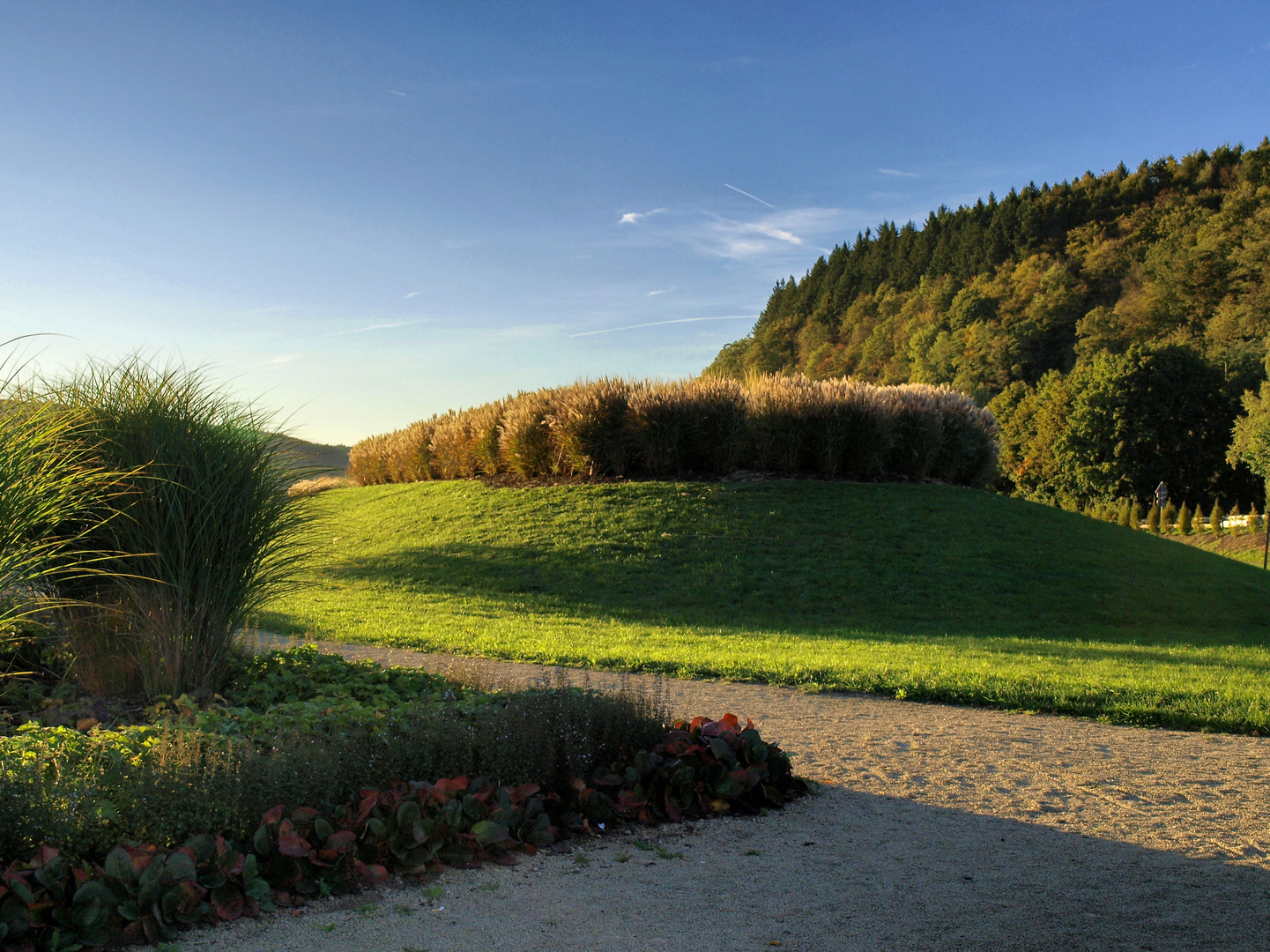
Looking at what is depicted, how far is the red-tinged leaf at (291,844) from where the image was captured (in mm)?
3176

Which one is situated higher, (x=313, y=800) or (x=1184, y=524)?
(x=1184, y=524)

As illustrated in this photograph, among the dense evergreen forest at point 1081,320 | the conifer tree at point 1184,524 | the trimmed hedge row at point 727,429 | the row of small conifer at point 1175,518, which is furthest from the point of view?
the dense evergreen forest at point 1081,320

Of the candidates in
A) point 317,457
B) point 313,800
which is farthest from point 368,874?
point 317,457

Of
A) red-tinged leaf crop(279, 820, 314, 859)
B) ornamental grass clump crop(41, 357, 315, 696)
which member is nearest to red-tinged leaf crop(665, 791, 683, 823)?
red-tinged leaf crop(279, 820, 314, 859)

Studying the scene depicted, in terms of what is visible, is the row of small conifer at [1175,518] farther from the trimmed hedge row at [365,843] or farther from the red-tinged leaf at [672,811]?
the red-tinged leaf at [672,811]

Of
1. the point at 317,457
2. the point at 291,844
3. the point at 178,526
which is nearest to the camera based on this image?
the point at 291,844

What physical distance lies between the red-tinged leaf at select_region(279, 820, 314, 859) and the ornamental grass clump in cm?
239

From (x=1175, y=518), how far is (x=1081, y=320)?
18.5 meters

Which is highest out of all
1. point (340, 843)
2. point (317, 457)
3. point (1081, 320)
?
point (1081, 320)

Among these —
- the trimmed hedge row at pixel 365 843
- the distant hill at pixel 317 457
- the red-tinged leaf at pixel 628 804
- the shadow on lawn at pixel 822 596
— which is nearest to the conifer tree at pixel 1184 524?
the shadow on lawn at pixel 822 596

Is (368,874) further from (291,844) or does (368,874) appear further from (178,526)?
(178,526)

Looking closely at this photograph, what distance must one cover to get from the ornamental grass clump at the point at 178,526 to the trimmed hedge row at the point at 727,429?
11408mm

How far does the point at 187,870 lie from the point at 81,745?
124 centimetres

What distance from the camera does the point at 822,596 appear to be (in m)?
12.5
